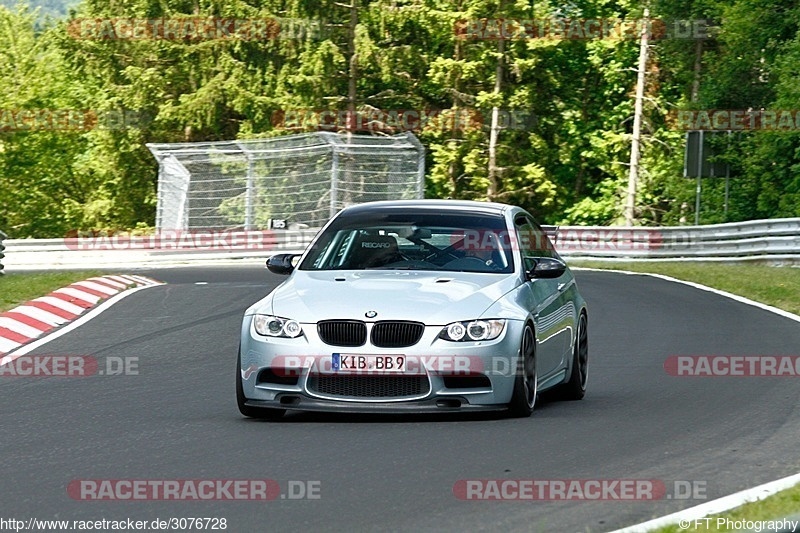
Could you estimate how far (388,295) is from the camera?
10.3 metres

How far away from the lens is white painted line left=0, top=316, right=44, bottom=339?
17.0 metres

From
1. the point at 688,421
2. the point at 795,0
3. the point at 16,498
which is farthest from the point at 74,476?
the point at 795,0

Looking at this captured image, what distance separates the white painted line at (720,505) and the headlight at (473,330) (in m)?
2.56

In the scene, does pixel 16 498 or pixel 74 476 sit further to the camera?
pixel 74 476

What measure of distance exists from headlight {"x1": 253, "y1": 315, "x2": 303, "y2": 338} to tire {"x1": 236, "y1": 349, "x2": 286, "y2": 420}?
10.1 inches

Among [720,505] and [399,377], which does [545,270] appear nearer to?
[399,377]

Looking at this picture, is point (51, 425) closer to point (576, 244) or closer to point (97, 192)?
point (576, 244)

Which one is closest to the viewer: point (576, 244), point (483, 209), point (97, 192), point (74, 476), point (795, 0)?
point (74, 476)

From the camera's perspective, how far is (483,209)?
11.7 metres

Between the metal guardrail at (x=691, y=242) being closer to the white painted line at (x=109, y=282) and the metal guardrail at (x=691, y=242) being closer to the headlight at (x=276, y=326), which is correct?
the white painted line at (x=109, y=282)

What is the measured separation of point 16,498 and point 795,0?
1558 inches

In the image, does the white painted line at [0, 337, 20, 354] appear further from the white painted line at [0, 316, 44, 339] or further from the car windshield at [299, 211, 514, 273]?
the car windshield at [299, 211, 514, 273]

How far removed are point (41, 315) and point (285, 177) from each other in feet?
71.6

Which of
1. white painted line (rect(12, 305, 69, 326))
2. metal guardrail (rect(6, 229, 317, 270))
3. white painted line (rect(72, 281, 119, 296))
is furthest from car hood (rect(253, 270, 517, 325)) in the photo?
metal guardrail (rect(6, 229, 317, 270))
